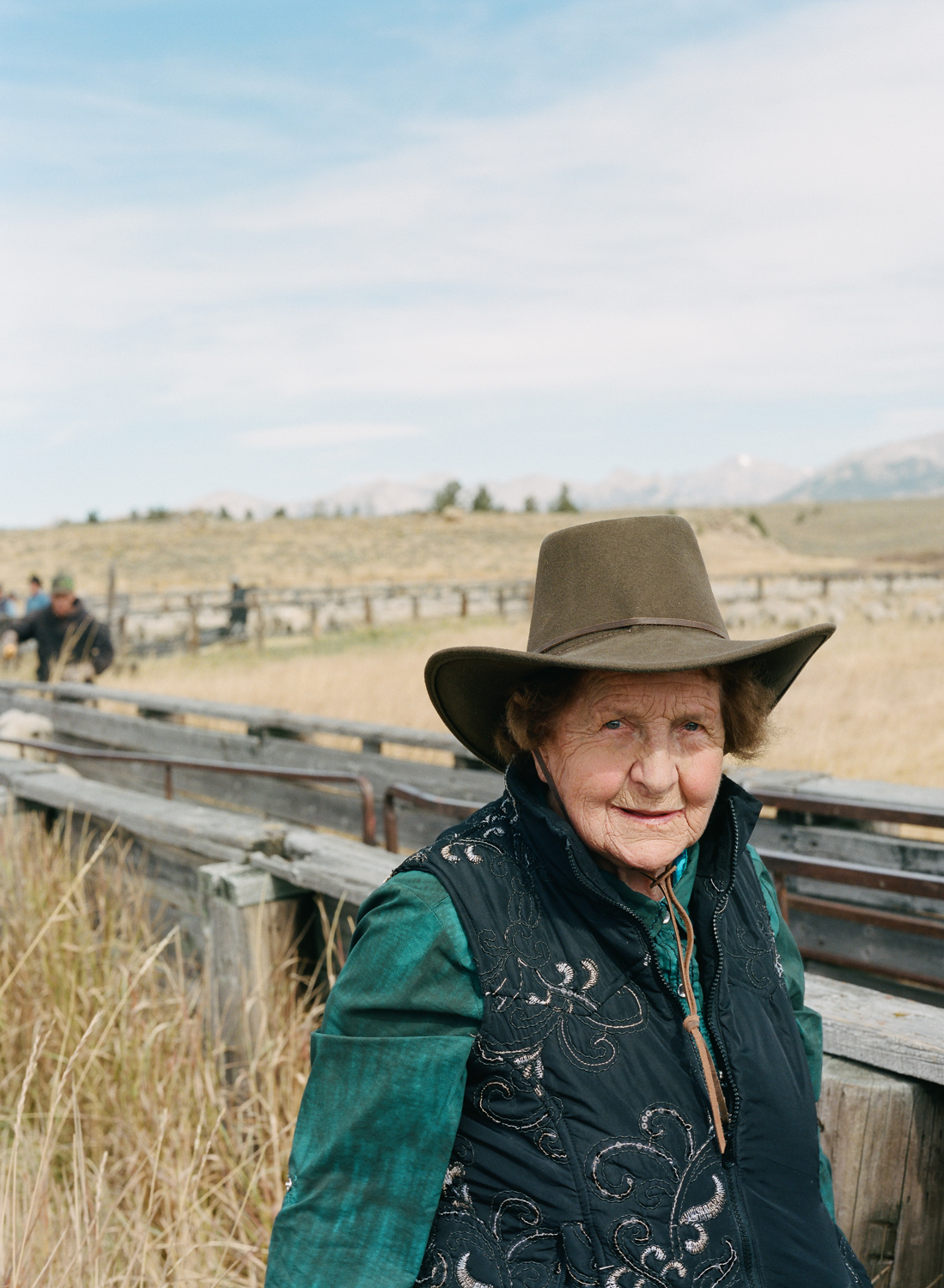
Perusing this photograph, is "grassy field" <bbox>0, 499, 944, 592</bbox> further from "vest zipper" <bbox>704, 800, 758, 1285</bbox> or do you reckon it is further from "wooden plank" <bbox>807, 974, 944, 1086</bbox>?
"vest zipper" <bbox>704, 800, 758, 1285</bbox>

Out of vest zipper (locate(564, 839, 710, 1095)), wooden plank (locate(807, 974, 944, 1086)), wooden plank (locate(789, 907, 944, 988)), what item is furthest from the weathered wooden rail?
vest zipper (locate(564, 839, 710, 1095))

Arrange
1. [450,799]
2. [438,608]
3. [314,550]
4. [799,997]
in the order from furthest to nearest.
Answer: [314,550]
[438,608]
[450,799]
[799,997]

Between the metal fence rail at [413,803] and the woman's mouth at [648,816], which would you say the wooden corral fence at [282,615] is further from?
the woman's mouth at [648,816]

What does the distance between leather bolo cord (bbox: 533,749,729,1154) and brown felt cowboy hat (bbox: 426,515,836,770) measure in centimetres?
23

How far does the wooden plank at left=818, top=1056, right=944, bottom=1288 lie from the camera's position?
1992mm

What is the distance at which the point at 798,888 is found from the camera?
4488mm

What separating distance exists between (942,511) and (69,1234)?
117093 mm

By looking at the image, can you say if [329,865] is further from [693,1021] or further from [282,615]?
[282,615]

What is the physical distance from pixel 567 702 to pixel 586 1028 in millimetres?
498

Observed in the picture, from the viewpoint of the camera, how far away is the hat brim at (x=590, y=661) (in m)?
1.59

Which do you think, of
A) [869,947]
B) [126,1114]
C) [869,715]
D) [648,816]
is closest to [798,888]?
[869,947]

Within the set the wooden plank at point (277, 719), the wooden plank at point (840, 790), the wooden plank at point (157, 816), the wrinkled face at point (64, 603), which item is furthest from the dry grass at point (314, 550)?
the wooden plank at point (840, 790)

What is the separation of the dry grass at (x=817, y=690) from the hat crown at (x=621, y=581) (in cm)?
307

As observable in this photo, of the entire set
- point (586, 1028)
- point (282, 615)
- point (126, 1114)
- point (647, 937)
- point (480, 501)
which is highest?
point (480, 501)
